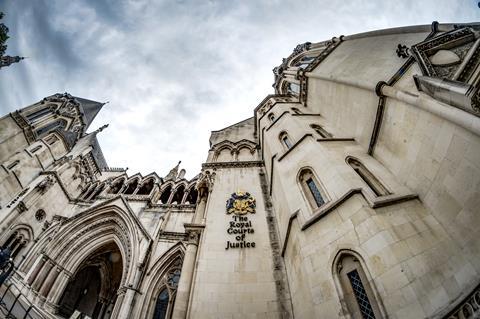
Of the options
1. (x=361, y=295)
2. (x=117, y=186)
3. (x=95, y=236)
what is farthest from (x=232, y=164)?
(x=117, y=186)

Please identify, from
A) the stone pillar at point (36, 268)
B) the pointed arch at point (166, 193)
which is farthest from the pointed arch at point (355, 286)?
the stone pillar at point (36, 268)

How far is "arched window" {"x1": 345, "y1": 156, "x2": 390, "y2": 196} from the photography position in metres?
5.87

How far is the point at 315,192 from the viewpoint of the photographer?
7039 millimetres

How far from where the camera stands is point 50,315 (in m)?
9.62

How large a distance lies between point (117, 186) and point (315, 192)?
1645 cm

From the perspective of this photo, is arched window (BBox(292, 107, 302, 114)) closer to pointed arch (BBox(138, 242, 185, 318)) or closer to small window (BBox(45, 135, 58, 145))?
pointed arch (BBox(138, 242, 185, 318))

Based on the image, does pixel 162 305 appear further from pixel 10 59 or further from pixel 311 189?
pixel 10 59

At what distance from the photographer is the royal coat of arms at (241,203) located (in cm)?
949

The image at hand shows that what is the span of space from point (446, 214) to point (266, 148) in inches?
335

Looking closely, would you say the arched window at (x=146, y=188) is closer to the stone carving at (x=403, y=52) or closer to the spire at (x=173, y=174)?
the spire at (x=173, y=174)

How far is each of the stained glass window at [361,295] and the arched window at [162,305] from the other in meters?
8.56

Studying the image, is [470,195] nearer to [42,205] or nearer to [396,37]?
[396,37]

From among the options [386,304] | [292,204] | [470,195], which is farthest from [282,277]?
[470,195]

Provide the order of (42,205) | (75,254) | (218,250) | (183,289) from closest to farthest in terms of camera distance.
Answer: (183,289) < (218,250) < (75,254) < (42,205)
